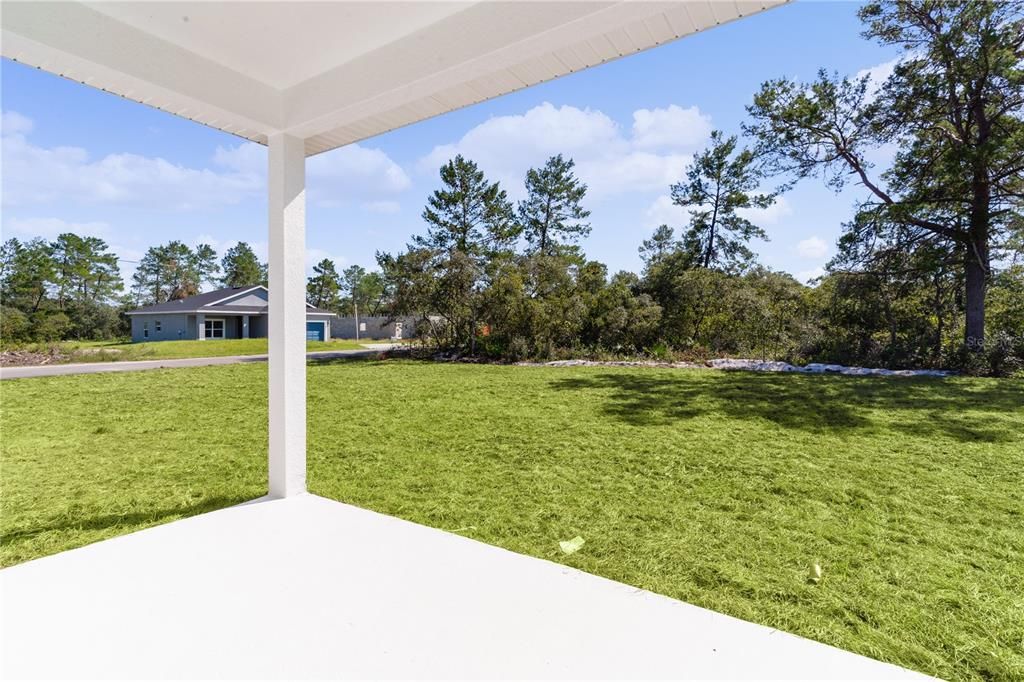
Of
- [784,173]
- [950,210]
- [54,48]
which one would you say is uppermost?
[784,173]

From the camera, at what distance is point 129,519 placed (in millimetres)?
2652

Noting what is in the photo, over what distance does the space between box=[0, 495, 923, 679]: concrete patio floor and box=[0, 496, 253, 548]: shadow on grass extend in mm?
470

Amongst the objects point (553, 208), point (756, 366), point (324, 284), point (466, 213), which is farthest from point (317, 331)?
point (756, 366)

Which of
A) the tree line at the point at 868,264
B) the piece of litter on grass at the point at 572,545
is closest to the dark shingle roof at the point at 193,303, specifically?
the tree line at the point at 868,264

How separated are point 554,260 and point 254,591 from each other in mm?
10340

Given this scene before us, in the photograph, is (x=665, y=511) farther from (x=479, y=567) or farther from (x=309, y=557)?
(x=309, y=557)

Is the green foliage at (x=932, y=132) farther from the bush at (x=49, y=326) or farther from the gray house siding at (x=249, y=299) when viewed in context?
the bush at (x=49, y=326)

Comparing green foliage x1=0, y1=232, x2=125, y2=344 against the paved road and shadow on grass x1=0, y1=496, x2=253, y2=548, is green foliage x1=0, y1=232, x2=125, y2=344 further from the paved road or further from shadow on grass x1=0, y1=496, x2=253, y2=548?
shadow on grass x1=0, y1=496, x2=253, y2=548

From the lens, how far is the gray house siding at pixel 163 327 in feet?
60.3

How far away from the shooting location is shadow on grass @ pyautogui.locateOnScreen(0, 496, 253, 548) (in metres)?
2.43

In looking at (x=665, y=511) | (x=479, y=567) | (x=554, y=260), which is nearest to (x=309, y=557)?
(x=479, y=567)

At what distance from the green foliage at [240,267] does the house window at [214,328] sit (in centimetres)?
993

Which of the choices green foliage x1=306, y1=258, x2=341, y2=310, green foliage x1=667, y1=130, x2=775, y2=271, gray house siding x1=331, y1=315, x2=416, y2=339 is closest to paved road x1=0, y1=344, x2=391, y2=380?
gray house siding x1=331, y1=315, x2=416, y2=339

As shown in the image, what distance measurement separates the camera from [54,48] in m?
1.71
